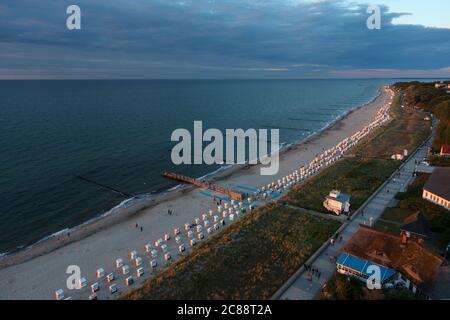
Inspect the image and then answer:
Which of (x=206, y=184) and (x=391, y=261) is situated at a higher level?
(x=391, y=261)

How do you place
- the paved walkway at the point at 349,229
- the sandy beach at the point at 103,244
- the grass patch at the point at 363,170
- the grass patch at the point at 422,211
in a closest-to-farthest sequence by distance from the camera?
the paved walkway at the point at 349,229 → the sandy beach at the point at 103,244 → the grass patch at the point at 422,211 → the grass patch at the point at 363,170

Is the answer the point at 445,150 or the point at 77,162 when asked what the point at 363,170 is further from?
the point at 77,162

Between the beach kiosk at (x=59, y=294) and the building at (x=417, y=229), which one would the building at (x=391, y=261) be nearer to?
the building at (x=417, y=229)

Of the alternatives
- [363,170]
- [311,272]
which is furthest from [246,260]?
[363,170]

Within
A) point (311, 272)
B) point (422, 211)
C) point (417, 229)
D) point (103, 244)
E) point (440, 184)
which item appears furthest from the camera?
point (440, 184)

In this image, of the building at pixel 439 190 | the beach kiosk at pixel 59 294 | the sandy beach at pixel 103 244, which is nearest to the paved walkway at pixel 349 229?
the building at pixel 439 190

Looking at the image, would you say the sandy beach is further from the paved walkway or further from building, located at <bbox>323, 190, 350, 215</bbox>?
building, located at <bbox>323, 190, 350, 215</bbox>
